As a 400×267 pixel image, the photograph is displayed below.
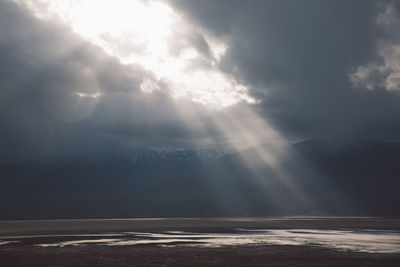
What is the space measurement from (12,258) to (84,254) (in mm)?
10484

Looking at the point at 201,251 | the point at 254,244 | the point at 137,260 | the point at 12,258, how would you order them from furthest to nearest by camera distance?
the point at 254,244 < the point at 201,251 < the point at 12,258 < the point at 137,260

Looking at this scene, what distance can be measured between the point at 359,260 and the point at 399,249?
49.1 ft

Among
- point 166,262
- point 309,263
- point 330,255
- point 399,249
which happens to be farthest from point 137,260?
point 399,249

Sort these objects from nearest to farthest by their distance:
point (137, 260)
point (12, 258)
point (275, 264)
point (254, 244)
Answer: point (275, 264)
point (137, 260)
point (12, 258)
point (254, 244)

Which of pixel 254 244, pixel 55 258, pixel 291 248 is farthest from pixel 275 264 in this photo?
pixel 55 258

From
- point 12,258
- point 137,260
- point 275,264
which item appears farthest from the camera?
point 12,258

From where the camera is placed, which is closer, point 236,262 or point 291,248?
point 236,262

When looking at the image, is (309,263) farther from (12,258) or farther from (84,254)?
(12,258)

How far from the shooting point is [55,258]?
59.9 metres

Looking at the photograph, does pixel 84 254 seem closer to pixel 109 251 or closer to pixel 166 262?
pixel 109 251

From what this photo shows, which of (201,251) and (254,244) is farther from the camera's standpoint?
(254,244)

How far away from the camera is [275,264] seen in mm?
53094

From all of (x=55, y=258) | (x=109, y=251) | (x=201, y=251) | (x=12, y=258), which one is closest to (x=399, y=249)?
(x=201, y=251)

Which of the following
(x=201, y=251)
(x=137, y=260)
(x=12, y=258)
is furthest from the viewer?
(x=201, y=251)
